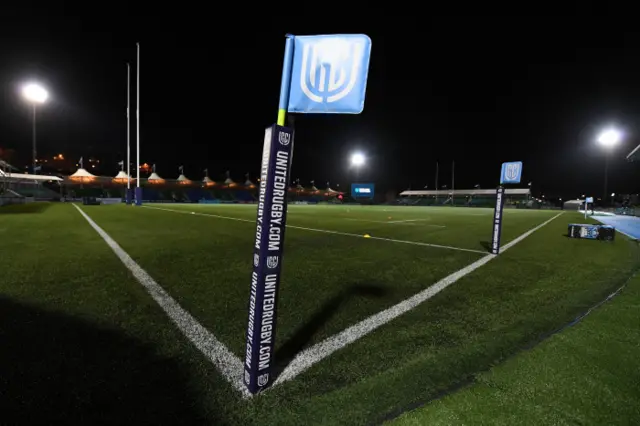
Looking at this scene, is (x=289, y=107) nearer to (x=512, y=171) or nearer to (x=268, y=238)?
(x=268, y=238)

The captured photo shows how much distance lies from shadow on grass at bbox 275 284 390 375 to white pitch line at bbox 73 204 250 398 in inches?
11.5

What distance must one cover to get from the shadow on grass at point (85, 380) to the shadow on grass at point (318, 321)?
713 mm

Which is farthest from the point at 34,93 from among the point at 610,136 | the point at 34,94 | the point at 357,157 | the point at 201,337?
the point at 610,136

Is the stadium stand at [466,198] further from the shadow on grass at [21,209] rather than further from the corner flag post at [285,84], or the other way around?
the corner flag post at [285,84]

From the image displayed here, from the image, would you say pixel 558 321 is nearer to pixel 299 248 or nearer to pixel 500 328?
pixel 500 328

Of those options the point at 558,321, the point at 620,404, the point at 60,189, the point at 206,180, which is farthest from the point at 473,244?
the point at 206,180

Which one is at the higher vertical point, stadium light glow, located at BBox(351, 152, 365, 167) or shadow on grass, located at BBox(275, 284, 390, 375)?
stadium light glow, located at BBox(351, 152, 365, 167)

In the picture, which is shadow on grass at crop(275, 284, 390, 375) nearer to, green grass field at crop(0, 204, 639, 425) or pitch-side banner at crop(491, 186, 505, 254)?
green grass field at crop(0, 204, 639, 425)

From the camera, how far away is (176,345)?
244cm

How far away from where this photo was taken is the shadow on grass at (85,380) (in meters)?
1.67

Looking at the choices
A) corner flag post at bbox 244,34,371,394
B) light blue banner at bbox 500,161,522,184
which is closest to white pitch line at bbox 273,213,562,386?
corner flag post at bbox 244,34,371,394

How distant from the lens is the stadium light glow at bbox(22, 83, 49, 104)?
111 ft

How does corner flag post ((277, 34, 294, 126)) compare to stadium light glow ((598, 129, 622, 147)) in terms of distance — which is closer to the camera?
corner flag post ((277, 34, 294, 126))

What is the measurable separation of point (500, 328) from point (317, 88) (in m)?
2.83
